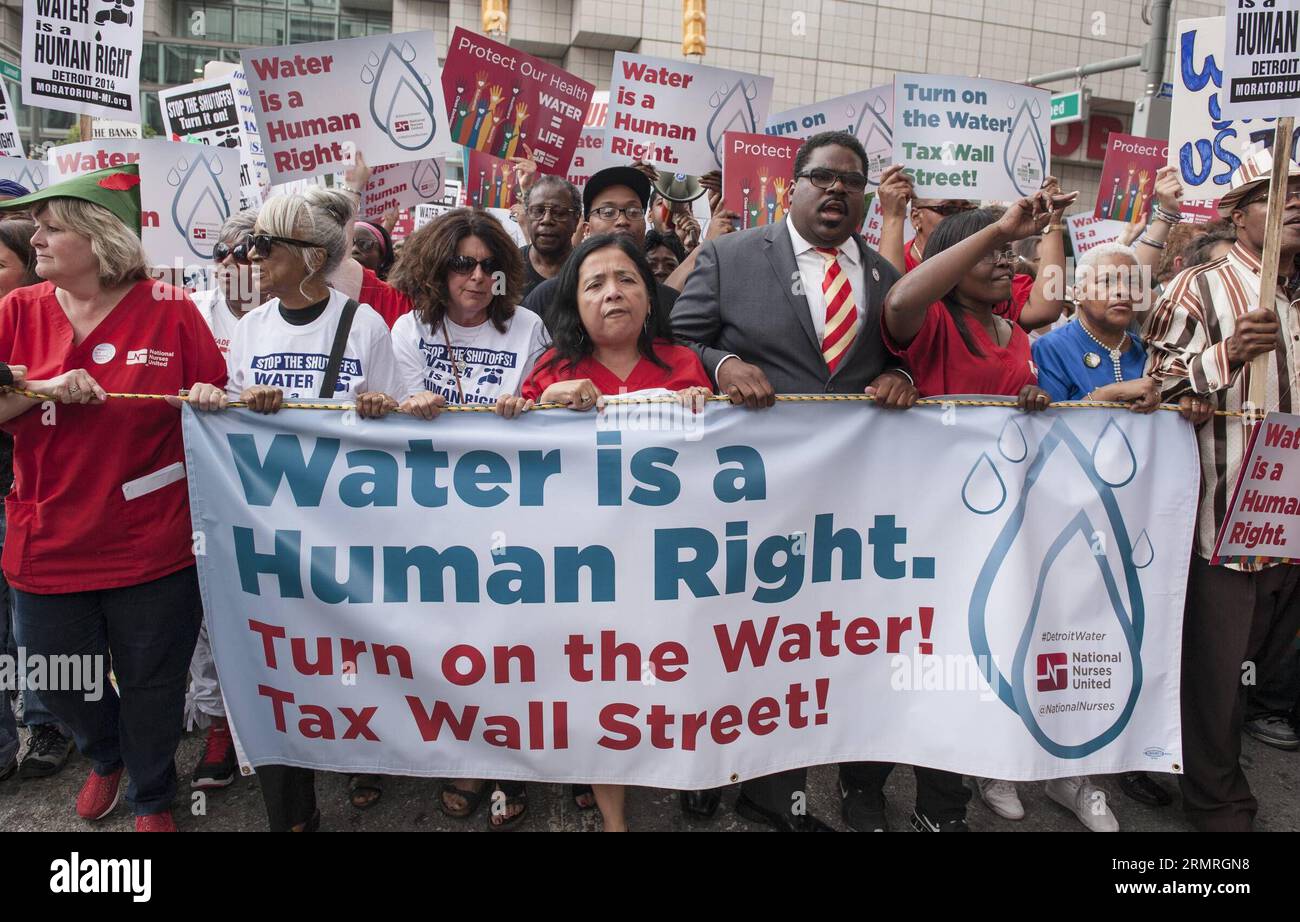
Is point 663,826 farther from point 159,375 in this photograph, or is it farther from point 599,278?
point 159,375

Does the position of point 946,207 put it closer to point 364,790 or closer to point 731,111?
point 731,111

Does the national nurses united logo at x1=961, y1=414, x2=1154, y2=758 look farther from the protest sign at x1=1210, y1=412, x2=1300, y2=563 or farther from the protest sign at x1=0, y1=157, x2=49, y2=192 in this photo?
the protest sign at x1=0, y1=157, x2=49, y2=192

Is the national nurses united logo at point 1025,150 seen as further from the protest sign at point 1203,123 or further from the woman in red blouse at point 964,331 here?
the woman in red blouse at point 964,331

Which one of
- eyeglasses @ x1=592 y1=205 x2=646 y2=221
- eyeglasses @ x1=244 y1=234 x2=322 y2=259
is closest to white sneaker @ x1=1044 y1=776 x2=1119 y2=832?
eyeglasses @ x1=592 y1=205 x2=646 y2=221

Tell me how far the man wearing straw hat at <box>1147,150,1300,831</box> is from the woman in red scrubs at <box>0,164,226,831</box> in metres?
3.40

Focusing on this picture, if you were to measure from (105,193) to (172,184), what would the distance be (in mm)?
2961

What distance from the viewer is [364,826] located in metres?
3.18

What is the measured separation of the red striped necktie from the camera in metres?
3.01

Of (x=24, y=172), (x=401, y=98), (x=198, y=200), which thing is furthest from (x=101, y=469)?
(x=24, y=172)

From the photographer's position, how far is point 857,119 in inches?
247

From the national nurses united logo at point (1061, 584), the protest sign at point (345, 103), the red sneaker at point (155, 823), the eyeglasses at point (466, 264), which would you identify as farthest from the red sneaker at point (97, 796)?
the protest sign at point (345, 103)

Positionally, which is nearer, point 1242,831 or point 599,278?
point 599,278

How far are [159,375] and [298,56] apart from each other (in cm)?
278
